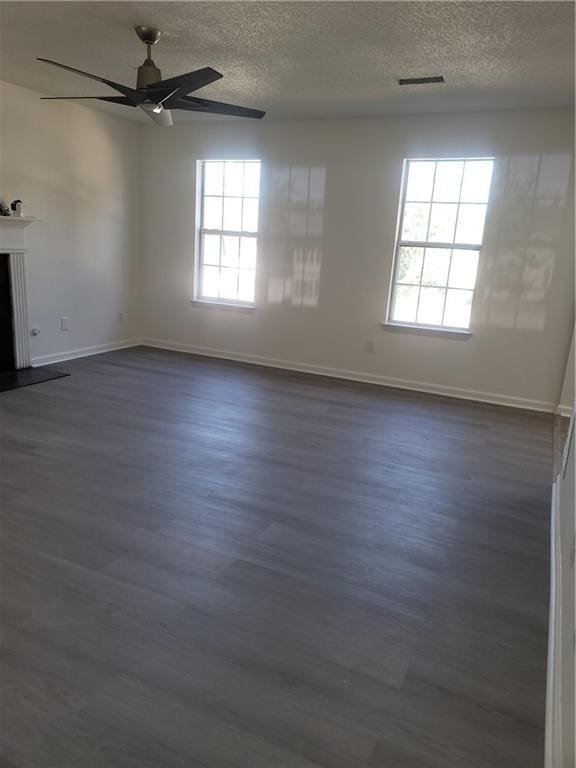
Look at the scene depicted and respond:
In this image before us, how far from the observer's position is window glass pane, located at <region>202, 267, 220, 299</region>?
248 inches

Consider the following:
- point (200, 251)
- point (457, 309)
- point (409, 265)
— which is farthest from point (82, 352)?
point (457, 309)

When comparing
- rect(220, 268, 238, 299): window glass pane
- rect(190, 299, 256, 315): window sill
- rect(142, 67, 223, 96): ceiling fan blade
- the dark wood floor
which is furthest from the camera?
rect(220, 268, 238, 299): window glass pane

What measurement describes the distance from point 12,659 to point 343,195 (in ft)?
16.0

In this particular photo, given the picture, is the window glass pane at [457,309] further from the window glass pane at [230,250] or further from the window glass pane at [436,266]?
the window glass pane at [230,250]

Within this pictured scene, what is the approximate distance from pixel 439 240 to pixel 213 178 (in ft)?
9.11

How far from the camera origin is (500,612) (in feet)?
6.84

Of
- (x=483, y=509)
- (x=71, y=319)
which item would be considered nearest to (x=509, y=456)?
(x=483, y=509)

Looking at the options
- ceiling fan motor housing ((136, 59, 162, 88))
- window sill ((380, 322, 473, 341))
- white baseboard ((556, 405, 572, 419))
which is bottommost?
white baseboard ((556, 405, 572, 419))

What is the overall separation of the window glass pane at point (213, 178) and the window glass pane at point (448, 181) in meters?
2.50

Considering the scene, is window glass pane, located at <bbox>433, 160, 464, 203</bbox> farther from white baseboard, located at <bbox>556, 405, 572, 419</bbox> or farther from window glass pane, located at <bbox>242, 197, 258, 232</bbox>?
white baseboard, located at <bbox>556, 405, 572, 419</bbox>

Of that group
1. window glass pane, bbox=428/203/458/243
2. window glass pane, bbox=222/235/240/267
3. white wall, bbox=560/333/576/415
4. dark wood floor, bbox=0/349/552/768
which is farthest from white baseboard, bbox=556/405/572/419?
window glass pane, bbox=222/235/240/267

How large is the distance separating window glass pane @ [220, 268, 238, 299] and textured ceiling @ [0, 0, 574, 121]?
6.66 ft

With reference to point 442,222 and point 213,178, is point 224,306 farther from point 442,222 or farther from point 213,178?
point 442,222

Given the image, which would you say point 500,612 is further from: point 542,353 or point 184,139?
point 184,139
